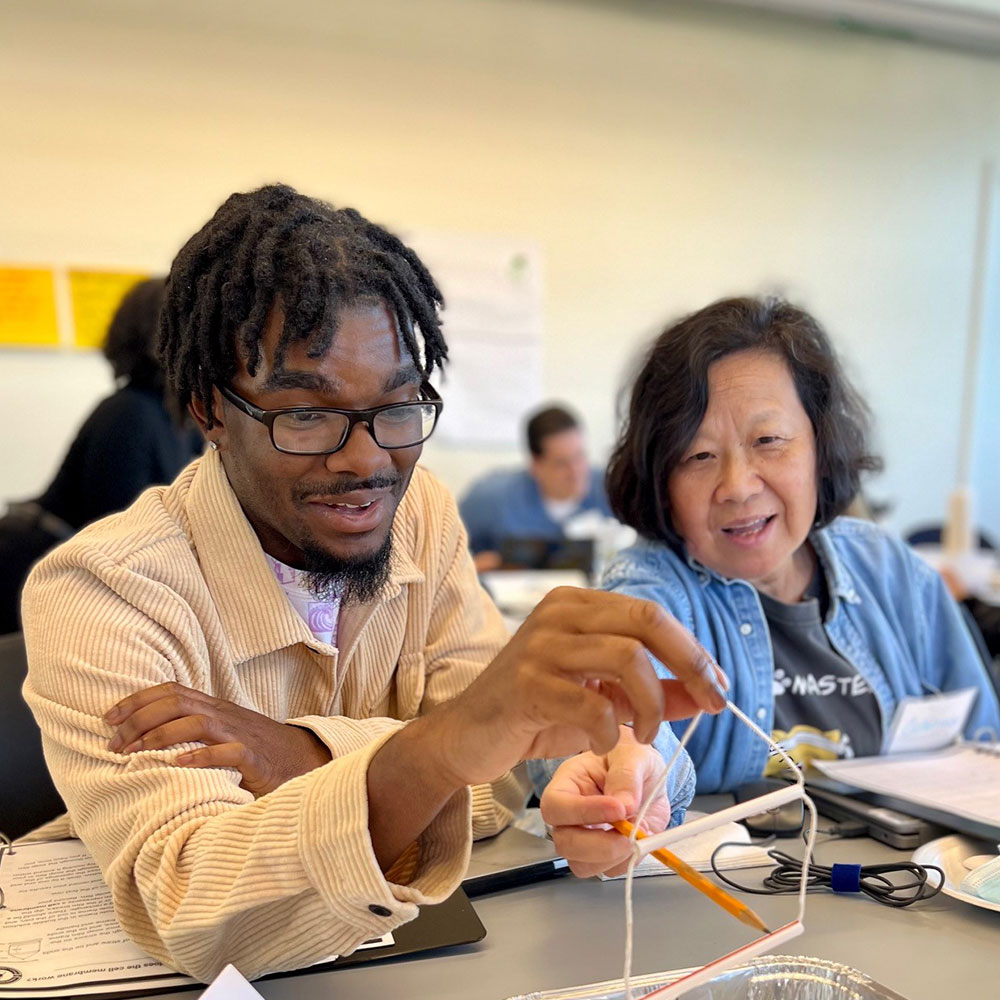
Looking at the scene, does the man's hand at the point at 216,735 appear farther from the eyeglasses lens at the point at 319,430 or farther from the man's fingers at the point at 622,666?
the man's fingers at the point at 622,666

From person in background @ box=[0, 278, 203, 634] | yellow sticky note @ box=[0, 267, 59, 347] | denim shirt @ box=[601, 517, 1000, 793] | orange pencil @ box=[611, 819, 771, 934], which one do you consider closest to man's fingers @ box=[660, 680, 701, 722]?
orange pencil @ box=[611, 819, 771, 934]

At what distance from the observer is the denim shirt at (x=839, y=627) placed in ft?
4.58

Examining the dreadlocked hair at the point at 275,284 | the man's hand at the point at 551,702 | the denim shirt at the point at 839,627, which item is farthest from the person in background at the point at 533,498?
the man's hand at the point at 551,702

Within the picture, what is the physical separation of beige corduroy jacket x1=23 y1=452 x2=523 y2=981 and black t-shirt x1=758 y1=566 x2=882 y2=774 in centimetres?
43

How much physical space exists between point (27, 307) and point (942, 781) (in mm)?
3290

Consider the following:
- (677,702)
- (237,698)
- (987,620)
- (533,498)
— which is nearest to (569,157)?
(533,498)

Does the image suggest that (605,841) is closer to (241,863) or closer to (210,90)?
(241,863)

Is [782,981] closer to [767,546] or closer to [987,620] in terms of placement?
[767,546]

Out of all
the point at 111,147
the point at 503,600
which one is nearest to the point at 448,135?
the point at 111,147

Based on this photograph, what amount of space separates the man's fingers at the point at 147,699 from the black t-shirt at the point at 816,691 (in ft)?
2.83

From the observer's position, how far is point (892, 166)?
4.69 m

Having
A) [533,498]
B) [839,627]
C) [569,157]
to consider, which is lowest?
[533,498]

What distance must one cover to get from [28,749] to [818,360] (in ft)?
3.94

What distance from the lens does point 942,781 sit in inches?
51.0
